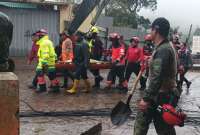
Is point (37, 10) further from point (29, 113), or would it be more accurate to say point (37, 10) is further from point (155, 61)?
point (155, 61)

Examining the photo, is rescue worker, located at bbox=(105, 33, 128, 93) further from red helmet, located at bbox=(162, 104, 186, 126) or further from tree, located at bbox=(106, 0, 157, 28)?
tree, located at bbox=(106, 0, 157, 28)

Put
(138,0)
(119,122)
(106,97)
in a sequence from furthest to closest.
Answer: (138,0) → (106,97) → (119,122)

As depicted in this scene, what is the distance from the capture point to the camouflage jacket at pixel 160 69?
5.59m

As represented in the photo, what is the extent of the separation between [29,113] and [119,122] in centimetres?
345

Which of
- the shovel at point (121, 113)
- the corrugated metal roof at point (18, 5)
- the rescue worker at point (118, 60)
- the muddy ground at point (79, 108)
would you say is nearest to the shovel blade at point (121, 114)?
the shovel at point (121, 113)

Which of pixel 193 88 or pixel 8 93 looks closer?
pixel 8 93

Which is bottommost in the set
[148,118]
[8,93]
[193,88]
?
[193,88]

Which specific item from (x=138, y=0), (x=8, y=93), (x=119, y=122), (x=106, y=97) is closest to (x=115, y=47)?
(x=106, y=97)

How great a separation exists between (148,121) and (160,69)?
0.67m

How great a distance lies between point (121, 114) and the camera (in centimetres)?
632

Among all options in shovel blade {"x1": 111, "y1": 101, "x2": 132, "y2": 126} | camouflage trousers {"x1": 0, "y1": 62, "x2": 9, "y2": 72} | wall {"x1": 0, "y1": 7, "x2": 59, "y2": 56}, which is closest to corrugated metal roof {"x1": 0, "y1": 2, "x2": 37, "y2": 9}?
wall {"x1": 0, "y1": 7, "x2": 59, "y2": 56}

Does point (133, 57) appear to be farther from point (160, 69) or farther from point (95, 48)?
point (160, 69)

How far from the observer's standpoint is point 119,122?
20.6 ft

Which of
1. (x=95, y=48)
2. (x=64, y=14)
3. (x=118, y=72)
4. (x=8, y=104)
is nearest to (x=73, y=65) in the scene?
(x=118, y=72)
